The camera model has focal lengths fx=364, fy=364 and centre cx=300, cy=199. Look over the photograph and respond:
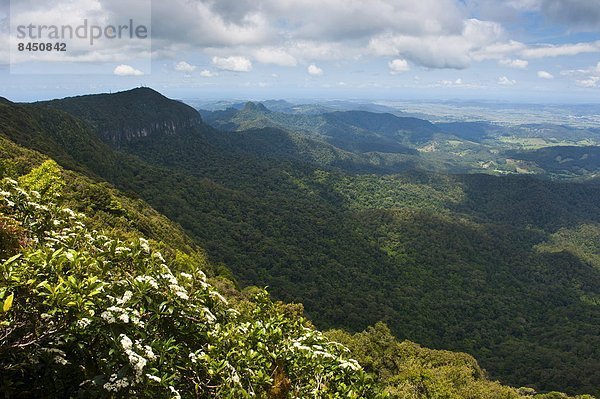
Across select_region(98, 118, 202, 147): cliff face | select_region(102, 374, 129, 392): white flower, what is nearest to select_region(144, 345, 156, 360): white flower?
select_region(102, 374, 129, 392): white flower

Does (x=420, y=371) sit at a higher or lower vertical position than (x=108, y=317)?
lower

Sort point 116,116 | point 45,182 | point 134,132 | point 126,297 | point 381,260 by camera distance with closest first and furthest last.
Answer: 1. point 126,297
2. point 45,182
3. point 381,260
4. point 116,116
5. point 134,132

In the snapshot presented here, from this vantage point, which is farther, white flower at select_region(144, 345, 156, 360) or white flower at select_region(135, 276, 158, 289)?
white flower at select_region(135, 276, 158, 289)

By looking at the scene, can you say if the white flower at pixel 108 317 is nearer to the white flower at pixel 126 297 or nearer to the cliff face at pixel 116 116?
the white flower at pixel 126 297

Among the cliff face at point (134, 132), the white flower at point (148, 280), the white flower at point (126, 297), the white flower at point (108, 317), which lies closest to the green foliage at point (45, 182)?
the white flower at point (148, 280)

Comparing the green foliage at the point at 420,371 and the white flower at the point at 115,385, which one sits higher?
the white flower at the point at 115,385

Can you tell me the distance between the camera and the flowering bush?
467cm

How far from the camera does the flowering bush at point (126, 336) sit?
15.3 feet

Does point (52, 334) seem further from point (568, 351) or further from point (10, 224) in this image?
point (568, 351)

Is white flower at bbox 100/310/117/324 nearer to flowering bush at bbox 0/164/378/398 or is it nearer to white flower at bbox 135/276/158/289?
flowering bush at bbox 0/164/378/398

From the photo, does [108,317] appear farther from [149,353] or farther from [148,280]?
[148,280]

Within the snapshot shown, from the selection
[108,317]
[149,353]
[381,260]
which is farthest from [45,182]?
[381,260]

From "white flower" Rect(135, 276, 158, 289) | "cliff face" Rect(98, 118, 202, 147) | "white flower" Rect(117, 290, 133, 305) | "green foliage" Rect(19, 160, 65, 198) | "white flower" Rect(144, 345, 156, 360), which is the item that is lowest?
"white flower" Rect(144, 345, 156, 360)

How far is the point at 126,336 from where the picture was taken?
492cm
